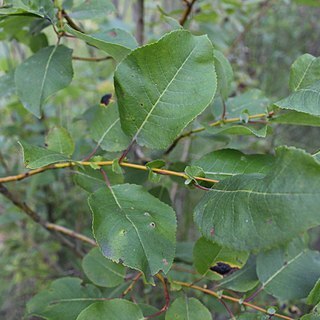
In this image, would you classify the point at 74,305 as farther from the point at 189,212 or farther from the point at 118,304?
the point at 189,212

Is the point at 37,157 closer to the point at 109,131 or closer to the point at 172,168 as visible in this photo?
the point at 109,131

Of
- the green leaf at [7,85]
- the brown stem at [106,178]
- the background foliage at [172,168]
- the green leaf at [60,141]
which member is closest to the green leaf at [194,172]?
the background foliage at [172,168]

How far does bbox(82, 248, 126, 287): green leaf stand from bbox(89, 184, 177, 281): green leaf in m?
0.21

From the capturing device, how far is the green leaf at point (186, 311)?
23.2 inches

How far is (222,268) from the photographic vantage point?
65 cm

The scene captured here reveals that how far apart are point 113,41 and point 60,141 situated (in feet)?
0.57

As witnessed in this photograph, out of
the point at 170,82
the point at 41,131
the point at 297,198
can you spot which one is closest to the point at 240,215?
the point at 297,198

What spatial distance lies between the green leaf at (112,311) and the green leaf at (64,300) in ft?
0.30

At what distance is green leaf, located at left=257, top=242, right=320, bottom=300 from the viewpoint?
65 centimetres

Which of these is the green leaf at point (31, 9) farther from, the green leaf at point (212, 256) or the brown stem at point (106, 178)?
the green leaf at point (212, 256)

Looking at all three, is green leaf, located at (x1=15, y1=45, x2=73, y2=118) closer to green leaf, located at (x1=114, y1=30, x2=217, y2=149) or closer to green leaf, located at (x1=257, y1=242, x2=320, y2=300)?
green leaf, located at (x1=114, y1=30, x2=217, y2=149)

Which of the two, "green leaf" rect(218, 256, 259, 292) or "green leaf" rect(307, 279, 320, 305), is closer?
"green leaf" rect(307, 279, 320, 305)

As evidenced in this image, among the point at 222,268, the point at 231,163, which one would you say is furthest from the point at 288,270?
the point at 231,163

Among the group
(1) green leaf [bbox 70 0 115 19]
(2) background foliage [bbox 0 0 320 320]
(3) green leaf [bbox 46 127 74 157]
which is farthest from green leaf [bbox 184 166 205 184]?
(1) green leaf [bbox 70 0 115 19]
